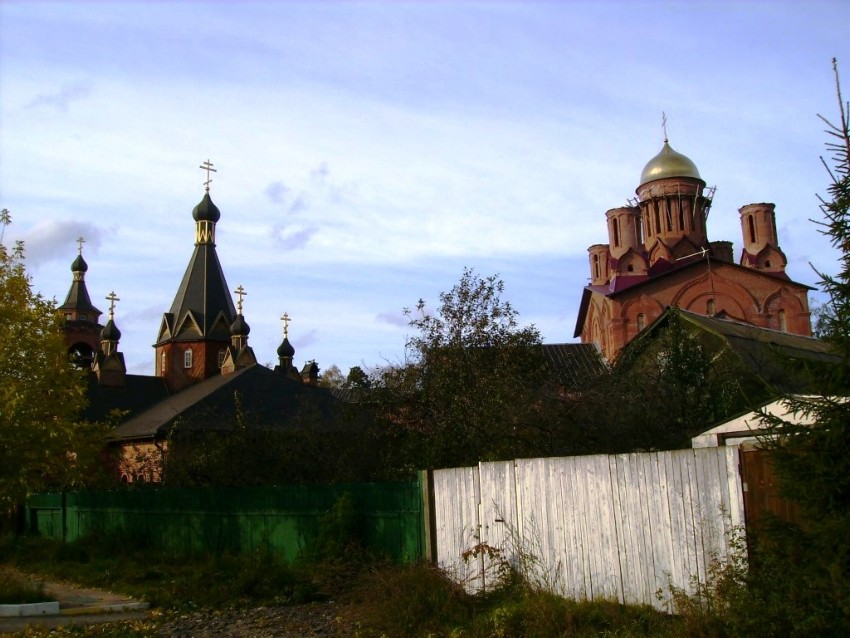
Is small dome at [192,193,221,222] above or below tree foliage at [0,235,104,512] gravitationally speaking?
above

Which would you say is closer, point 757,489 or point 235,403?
point 757,489

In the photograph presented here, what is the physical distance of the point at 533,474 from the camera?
992 cm

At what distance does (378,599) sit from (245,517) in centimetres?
593

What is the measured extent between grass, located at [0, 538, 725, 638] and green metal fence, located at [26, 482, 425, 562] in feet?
1.49

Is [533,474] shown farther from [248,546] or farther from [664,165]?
[664,165]

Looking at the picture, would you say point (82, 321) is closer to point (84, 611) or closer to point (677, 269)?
point (677, 269)

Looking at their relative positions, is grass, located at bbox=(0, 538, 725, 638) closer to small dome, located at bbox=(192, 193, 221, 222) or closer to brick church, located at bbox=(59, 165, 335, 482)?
brick church, located at bbox=(59, 165, 335, 482)

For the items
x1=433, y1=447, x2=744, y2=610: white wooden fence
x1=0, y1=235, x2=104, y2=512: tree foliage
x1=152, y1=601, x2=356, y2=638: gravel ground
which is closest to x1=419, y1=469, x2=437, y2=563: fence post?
x1=433, y1=447, x2=744, y2=610: white wooden fence

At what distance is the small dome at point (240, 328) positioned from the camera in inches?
1836

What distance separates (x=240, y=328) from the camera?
153 feet

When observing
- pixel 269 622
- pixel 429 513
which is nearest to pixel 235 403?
pixel 429 513

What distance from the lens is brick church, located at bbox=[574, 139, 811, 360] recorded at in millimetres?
47594

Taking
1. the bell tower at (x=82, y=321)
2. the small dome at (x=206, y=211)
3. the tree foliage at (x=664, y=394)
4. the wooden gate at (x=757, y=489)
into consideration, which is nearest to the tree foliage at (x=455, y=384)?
the tree foliage at (x=664, y=394)

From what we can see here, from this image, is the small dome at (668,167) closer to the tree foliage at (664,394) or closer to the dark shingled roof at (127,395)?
the dark shingled roof at (127,395)
